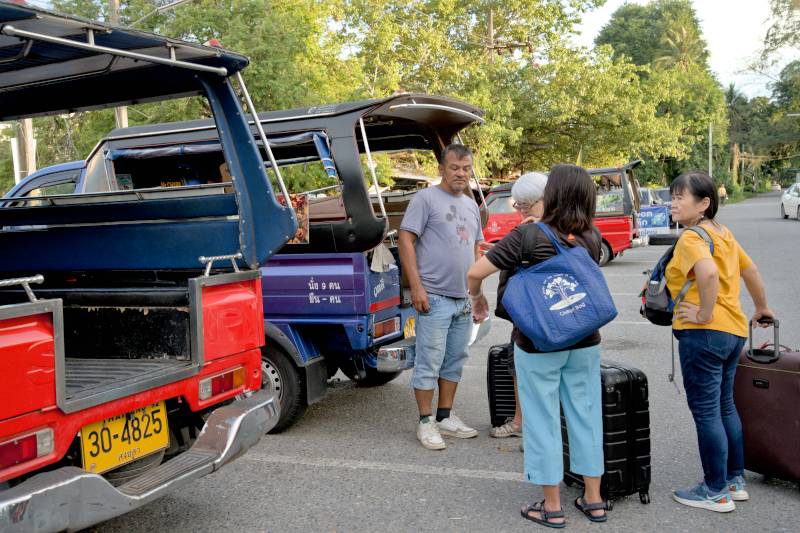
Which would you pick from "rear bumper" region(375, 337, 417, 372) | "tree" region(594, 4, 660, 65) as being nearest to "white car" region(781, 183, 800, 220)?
A: "rear bumper" region(375, 337, 417, 372)

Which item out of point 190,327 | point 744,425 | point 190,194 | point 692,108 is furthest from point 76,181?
point 692,108

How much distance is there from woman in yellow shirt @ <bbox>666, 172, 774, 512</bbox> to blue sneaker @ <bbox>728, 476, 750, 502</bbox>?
0.12ft

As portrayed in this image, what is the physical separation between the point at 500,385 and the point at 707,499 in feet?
5.16

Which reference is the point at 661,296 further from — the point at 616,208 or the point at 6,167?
the point at 6,167

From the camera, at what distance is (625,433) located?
12.8ft

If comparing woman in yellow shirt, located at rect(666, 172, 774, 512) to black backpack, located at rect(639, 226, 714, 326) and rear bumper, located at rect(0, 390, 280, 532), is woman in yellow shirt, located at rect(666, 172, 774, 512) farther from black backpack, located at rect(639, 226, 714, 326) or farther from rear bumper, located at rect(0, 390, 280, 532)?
rear bumper, located at rect(0, 390, 280, 532)

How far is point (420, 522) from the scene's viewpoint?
12.6 feet

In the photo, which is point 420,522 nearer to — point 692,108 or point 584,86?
point 584,86

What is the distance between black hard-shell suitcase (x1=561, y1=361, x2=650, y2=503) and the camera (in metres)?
3.86

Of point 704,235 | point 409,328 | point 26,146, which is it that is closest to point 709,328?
point 704,235

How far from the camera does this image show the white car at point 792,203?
98.7ft

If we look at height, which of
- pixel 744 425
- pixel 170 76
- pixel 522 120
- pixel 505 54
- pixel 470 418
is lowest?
pixel 470 418

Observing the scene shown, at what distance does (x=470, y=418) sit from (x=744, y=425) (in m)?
2.06

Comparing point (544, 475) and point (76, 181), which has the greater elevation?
point (76, 181)
